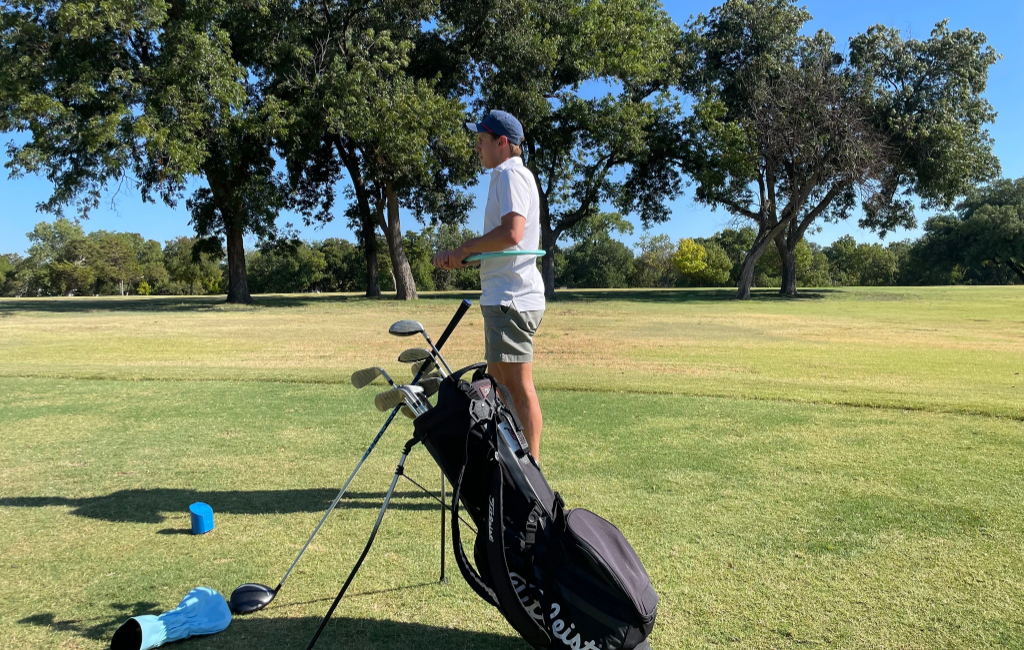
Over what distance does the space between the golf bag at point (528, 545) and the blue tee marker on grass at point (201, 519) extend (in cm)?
189

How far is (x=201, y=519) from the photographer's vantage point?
3.57m

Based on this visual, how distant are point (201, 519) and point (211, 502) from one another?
0.53 m

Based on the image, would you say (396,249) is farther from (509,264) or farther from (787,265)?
(509,264)

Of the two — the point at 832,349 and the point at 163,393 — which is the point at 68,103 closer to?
the point at 163,393

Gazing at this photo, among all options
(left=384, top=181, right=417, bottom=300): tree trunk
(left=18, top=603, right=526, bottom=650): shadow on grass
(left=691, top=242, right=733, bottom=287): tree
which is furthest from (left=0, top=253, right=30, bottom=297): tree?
(left=18, top=603, right=526, bottom=650): shadow on grass

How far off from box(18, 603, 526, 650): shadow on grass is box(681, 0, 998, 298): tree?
33.6m

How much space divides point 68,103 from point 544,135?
20083 mm

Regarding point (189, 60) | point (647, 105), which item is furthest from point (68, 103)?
point (647, 105)

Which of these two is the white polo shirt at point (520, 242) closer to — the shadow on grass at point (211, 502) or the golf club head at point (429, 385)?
the golf club head at point (429, 385)

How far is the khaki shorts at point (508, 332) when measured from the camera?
3750 mm

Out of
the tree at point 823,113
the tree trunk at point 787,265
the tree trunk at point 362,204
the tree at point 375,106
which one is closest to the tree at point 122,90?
the tree at point 375,106

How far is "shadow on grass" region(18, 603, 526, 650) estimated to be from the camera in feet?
8.14

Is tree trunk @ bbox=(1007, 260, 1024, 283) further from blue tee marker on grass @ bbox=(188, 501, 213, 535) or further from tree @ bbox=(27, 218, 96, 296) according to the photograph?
tree @ bbox=(27, 218, 96, 296)

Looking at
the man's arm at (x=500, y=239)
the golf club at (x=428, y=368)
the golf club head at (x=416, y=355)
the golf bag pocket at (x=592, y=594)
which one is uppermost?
the man's arm at (x=500, y=239)
